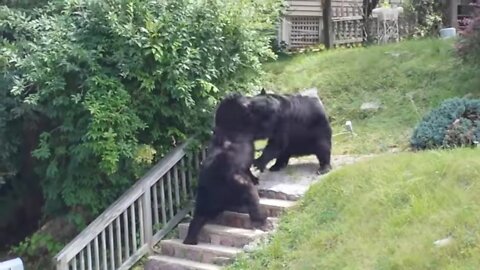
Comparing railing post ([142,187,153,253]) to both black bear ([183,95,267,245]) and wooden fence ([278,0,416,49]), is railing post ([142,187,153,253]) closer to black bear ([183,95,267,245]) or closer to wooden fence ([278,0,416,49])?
black bear ([183,95,267,245])

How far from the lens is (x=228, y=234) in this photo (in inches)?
301

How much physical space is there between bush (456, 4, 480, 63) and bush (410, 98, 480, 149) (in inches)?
75.6

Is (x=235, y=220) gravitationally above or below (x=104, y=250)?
above

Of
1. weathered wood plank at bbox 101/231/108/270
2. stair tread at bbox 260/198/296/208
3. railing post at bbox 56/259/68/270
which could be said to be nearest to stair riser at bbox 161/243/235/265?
weathered wood plank at bbox 101/231/108/270

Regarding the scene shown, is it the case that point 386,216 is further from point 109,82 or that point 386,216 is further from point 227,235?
point 109,82

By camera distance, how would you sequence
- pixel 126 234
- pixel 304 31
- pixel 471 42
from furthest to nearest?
pixel 304 31 → pixel 471 42 → pixel 126 234

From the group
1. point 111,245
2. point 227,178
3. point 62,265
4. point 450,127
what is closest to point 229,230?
point 227,178

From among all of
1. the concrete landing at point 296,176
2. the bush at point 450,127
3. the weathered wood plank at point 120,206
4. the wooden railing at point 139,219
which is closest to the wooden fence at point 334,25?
the bush at point 450,127

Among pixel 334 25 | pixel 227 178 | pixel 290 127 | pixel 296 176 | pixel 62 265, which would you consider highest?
pixel 334 25

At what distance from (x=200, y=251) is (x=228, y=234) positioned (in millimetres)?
309

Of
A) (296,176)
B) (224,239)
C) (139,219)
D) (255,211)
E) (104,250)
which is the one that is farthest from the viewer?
Answer: (296,176)

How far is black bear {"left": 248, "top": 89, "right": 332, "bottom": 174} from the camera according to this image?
806cm

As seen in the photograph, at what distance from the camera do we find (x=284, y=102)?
8.22m

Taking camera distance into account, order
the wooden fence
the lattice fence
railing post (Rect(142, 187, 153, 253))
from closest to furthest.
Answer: railing post (Rect(142, 187, 153, 253)), the wooden fence, the lattice fence
